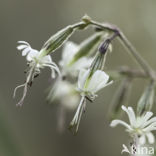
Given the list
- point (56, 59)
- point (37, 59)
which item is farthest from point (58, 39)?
point (56, 59)

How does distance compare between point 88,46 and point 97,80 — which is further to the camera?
point 88,46

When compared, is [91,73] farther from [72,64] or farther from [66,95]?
[66,95]

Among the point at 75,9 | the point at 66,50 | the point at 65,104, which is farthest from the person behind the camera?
the point at 75,9

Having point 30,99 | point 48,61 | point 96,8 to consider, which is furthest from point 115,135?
point 48,61

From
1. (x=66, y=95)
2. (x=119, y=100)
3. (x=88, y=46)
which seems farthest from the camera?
(x=66, y=95)

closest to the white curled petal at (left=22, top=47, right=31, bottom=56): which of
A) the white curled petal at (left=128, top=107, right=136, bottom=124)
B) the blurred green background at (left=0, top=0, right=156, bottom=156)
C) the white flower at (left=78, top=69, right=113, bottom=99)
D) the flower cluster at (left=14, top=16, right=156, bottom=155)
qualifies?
the flower cluster at (left=14, top=16, right=156, bottom=155)

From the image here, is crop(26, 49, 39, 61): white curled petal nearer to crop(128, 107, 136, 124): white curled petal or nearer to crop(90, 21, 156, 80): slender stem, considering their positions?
crop(90, 21, 156, 80): slender stem

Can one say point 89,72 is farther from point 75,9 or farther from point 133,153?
point 75,9

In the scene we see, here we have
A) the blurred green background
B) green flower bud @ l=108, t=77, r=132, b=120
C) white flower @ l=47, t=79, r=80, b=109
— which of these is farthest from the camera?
the blurred green background
